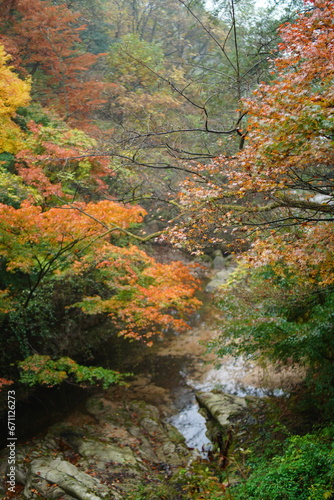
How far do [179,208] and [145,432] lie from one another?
17.9 ft

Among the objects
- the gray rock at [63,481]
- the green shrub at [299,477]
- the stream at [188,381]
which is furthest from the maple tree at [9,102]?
the green shrub at [299,477]

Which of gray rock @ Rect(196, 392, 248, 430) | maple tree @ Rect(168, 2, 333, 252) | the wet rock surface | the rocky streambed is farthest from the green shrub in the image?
gray rock @ Rect(196, 392, 248, 430)

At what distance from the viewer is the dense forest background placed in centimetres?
476

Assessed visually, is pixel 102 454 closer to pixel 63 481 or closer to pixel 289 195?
pixel 63 481

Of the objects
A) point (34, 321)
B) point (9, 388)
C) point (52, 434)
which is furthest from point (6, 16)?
point (52, 434)

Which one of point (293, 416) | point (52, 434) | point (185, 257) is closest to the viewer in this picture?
point (293, 416)

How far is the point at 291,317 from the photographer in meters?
8.26

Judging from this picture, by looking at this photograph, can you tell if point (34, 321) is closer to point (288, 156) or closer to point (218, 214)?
point (218, 214)

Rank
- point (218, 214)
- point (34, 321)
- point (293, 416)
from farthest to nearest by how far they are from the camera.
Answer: point (34, 321) < point (293, 416) < point (218, 214)

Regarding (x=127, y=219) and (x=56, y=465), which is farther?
(x=127, y=219)

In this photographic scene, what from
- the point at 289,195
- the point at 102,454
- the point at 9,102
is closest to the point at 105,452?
the point at 102,454

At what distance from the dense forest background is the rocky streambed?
1.22 meters

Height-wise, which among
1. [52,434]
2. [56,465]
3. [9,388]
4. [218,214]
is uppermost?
[218,214]

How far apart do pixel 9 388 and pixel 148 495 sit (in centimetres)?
423
